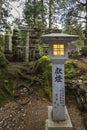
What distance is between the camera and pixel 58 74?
16.5 feet

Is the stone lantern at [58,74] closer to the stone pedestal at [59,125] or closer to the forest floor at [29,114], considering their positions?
the stone pedestal at [59,125]

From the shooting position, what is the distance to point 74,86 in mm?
7270

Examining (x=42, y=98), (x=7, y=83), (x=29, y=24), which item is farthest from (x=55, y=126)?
(x=29, y=24)

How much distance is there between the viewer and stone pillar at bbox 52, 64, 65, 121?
198 inches

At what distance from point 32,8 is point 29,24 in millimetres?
1463

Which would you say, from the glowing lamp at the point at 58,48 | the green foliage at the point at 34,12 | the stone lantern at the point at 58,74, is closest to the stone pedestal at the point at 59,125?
the stone lantern at the point at 58,74

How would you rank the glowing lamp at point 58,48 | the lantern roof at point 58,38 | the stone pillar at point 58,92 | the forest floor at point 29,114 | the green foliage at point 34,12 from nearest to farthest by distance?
the lantern roof at point 58,38
the glowing lamp at point 58,48
the stone pillar at point 58,92
the forest floor at point 29,114
the green foliage at point 34,12

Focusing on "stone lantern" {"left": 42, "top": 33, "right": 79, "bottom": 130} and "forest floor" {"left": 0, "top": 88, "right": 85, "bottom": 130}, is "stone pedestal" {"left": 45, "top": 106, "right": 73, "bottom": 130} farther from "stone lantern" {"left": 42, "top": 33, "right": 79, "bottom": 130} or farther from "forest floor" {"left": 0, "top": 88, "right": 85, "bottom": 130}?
"forest floor" {"left": 0, "top": 88, "right": 85, "bottom": 130}

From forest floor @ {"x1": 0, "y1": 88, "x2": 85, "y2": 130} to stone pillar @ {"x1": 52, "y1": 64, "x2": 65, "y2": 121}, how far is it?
3.59ft

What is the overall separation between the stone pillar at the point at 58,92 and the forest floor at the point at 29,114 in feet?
3.59

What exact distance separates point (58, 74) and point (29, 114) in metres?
2.06

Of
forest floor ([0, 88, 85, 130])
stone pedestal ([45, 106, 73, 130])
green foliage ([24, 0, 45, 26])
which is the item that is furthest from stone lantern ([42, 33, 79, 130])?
green foliage ([24, 0, 45, 26])

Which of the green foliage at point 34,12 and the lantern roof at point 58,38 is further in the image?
the green foliage at point 34,12

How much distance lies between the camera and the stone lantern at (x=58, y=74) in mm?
4809
